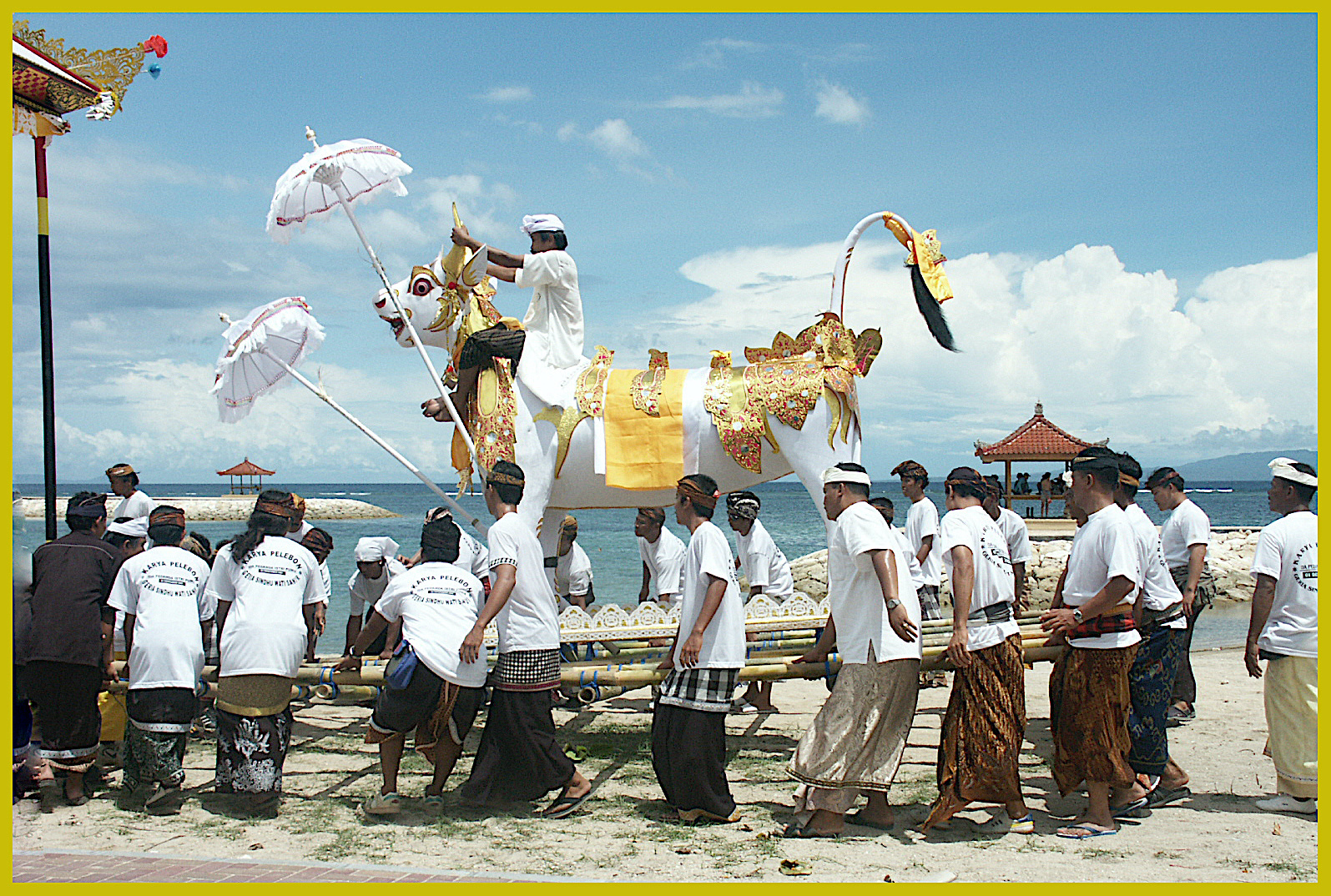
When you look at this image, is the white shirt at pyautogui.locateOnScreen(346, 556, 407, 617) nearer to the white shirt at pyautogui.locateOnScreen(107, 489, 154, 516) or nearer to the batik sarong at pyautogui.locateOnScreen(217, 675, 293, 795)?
the white shirt at pyautogui.locateOnScreen(107, 489, 154, 516)

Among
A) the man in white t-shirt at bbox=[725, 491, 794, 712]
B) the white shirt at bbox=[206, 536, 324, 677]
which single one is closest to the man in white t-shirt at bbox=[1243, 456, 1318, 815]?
the man in white t-shirt at bbox=[725, 491, 794, 712]

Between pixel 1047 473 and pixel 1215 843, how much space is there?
29339mm

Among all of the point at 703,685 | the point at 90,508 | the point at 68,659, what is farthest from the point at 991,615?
the point at 90,508

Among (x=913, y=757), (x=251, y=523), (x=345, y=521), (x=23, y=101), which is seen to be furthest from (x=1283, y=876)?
(x=345, y=521)

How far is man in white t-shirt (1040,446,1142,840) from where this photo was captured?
4.88 metres

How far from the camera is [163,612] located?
5504 mm

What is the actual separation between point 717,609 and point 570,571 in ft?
10.8

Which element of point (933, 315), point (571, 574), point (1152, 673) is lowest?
point (1152, 673)

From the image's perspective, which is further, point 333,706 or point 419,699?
point 333,706

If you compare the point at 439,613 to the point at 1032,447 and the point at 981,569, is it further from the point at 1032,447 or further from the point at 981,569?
the point at 1032,447

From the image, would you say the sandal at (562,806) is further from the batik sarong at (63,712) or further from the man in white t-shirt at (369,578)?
the batik sarong at (63,712)

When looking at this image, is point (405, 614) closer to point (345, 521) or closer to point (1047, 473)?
point (1047, 473)

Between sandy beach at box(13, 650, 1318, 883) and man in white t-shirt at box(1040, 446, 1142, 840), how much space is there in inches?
10.7

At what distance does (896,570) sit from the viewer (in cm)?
479
